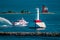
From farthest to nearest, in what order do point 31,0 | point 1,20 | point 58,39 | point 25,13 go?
point 31,0 → point 25,13 → point 1,20 → point 58,39

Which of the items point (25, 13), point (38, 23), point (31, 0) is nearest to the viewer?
point (38, 23)

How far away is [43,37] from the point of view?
25.1m

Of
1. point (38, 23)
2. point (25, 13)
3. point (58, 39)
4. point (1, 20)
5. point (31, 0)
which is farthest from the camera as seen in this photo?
point (31, 0)

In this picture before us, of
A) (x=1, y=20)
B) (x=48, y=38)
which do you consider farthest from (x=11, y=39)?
(x=1, y=20)

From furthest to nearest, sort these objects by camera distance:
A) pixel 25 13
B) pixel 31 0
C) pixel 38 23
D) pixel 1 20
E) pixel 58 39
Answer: pixel 31 0, pixel 25 13, pixel 1 20, pixel 38 23, pixel 58 39

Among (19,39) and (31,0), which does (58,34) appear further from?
(31,0)

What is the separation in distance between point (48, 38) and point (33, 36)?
1.32 meters

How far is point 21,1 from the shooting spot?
175250mm

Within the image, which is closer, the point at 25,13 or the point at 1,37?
the point at 1,37

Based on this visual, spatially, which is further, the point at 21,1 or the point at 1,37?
the point at 21,1

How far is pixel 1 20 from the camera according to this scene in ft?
132

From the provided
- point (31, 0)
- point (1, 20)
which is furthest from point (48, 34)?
point (31, 0)

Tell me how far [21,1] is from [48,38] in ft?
495

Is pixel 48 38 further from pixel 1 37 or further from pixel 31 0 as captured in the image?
pixel 31 0
